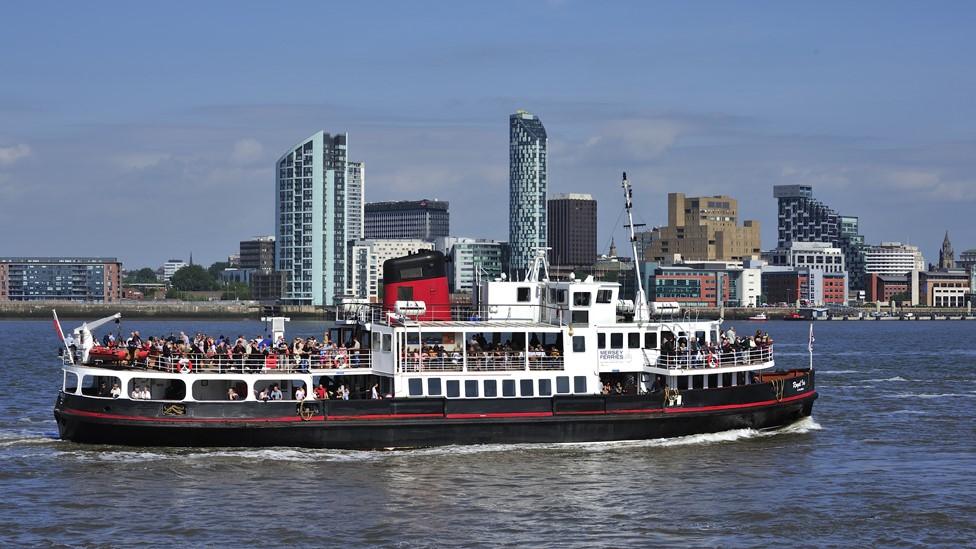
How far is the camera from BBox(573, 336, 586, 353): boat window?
4238 cm

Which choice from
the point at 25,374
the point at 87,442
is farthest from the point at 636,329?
the point at 25,374

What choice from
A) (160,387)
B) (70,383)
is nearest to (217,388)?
(160,387)

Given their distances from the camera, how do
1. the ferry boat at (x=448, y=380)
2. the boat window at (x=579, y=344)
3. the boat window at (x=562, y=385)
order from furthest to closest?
the boat window at (x=579, y=344)
the boat window at (x=562, y=385)
the ferry boat at (x=448, y=380)

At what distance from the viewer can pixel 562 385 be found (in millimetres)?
41812

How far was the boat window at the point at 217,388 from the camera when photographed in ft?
131

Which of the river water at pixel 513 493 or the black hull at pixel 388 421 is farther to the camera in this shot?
the black hull at pixel 388 421

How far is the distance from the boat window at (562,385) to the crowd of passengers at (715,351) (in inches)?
132

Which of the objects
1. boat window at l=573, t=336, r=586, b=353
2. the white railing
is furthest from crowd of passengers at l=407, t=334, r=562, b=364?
the white railing

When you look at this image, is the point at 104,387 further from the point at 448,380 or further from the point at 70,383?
the point at 448,380

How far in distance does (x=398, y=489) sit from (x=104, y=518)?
24.9ft

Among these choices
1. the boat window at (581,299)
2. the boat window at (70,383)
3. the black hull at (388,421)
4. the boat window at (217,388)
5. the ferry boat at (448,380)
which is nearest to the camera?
the black hull at (388,421)

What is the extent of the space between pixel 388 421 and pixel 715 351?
1122 cm

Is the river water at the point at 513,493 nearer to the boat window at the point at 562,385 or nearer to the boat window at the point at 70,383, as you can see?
the boat window at the point at 70,383

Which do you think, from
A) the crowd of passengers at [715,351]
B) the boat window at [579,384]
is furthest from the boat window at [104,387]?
the crowd of passengers at [715,351]
